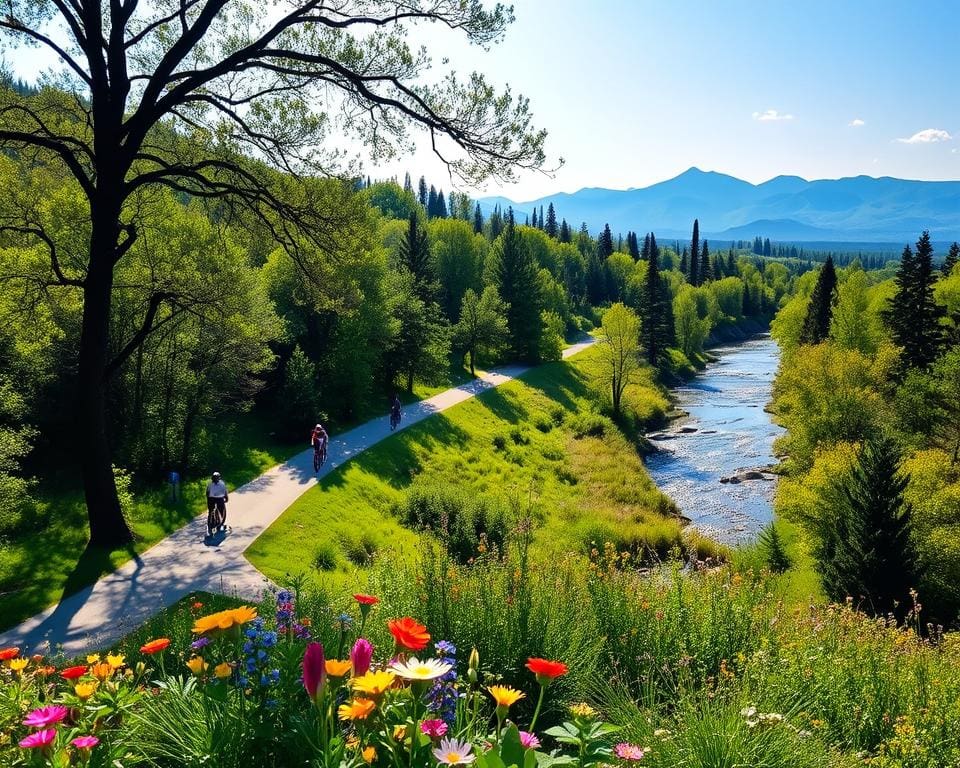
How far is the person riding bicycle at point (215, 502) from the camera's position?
14.4 meters

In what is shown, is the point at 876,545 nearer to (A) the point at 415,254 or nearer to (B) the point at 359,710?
(B) the point at 359,710

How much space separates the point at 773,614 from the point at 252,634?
520 cm

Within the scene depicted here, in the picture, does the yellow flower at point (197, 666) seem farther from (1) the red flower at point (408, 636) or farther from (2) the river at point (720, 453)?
(2) the river at point (720, 453)

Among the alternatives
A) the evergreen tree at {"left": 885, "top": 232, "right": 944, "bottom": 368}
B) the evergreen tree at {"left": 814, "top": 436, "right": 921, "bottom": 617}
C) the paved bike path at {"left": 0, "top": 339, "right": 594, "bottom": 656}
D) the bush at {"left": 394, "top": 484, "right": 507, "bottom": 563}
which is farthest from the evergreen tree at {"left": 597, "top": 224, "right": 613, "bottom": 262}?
the paved bike path at {"left": 0, "top": 339, "right": 594, "bottom": 656}

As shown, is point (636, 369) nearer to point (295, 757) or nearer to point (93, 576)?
point (93, 576)

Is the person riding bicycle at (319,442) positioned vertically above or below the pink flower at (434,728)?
below

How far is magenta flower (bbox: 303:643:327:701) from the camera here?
1987 mm

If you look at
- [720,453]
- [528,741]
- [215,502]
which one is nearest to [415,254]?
[720,453]

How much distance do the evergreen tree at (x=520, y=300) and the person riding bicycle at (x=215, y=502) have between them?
3711 cm

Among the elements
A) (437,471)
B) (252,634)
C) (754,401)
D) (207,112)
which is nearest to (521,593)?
(252,634)

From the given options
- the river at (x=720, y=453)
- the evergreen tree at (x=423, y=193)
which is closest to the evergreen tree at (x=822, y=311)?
the river at (x=720, y=453)

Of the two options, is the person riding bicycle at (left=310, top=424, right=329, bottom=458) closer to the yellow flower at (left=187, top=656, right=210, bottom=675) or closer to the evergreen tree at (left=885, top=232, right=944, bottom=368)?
the yellow flower at (left=187, top=656, right=210, bottom=675)

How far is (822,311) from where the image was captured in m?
49.5

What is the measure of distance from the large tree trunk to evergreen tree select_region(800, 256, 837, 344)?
49749 mm
